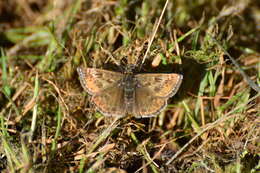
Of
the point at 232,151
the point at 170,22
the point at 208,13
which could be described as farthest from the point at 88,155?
the point at 208,13

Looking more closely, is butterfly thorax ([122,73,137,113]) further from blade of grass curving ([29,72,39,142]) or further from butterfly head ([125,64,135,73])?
blade of grass curving ([29,72,39,142])

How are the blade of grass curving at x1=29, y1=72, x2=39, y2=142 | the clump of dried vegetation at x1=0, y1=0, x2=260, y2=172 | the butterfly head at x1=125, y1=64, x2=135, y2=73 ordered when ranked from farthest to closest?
1. the butterfly head at x1=125, y1=64, x2=135, y2=73
2. the blade of grass curving at x1=29, y1=72, x2=39, y2=142
3. the clump of dried vegetation at x1=0, y1=0, x2=260, y2=172

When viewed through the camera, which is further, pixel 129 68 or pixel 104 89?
pixel 129 68

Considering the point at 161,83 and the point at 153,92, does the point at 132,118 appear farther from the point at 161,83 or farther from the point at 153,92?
the point at 161,83

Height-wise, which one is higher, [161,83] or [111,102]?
[161,83]

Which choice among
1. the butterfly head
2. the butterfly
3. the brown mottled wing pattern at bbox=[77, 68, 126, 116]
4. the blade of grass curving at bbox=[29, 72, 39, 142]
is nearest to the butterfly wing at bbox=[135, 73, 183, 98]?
the butterfly

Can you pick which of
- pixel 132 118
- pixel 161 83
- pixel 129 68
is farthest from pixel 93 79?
pixel 161 83

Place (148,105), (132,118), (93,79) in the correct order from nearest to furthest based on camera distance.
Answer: (148,105)
(93,79)
(132,118)

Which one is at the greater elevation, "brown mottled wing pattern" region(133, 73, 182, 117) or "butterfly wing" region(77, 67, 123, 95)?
"butterfly wing" region(77, 67, 123, 95)

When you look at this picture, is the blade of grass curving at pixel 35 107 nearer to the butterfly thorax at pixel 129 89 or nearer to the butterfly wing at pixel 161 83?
the butterfly thorax at pixel 129 89
